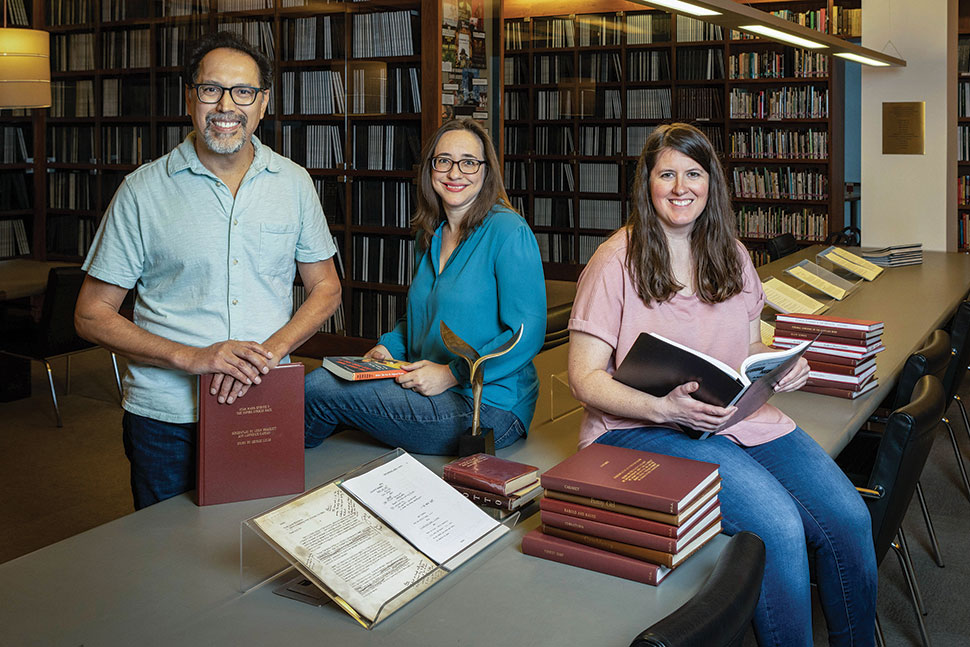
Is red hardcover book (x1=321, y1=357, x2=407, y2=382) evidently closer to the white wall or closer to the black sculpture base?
the black sculpture base

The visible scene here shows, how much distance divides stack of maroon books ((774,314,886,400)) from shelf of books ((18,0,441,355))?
3.06 metres

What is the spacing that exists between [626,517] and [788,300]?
2.47 metres

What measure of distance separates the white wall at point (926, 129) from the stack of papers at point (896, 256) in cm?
89

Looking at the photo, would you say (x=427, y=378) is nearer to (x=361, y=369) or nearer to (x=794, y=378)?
(x=361, y=369)

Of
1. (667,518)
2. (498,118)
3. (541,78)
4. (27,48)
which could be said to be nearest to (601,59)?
(541,78)

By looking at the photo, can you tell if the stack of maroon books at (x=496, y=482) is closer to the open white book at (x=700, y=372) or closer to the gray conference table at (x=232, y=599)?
the gray conference table at (x=232, y=599)

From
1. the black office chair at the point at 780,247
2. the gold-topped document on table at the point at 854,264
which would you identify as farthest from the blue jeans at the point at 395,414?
the black office chair at the point at 780,247

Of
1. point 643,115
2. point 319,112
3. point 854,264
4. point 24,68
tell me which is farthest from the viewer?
point 643,115

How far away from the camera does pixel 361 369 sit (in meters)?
2.26

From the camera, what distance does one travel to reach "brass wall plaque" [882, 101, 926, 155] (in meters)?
6.18

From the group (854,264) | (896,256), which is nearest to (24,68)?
(854,264)

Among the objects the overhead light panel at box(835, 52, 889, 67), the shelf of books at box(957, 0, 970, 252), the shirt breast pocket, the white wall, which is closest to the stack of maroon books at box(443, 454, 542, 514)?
the shirt breast pocket

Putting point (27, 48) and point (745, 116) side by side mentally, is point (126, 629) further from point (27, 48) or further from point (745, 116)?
point (745, 116)

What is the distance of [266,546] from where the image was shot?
1556 millimetres
